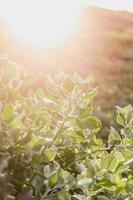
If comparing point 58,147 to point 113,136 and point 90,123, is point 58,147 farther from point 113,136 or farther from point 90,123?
point 113,136

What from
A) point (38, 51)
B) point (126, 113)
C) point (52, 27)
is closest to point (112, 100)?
point (38, 51)

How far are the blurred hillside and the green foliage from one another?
6879mm

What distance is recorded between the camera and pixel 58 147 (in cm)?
215

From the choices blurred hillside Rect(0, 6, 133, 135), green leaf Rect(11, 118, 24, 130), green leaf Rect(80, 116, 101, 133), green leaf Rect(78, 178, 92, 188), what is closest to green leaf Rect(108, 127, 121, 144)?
green leaf Rect(80, 116, 101, 133)

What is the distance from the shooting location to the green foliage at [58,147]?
1.89m

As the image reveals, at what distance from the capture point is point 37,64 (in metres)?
12.6

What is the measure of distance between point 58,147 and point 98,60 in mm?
12641

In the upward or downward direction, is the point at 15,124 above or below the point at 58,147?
above

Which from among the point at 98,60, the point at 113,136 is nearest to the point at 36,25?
the point at 98,60

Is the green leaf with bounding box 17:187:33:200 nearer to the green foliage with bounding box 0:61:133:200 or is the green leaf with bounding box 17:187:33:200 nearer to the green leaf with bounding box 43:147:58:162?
the green foliage with bounding box 0:61:133:200

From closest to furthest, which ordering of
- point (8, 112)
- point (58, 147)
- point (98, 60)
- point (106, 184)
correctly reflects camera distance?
point (8, 112) < point (106, 184) < point (58, 147) < point (98, 60)

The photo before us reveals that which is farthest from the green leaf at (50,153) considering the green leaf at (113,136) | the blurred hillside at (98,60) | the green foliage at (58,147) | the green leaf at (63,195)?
the blurred hillside at (98,60)

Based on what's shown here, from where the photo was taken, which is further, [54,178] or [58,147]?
[58,147]

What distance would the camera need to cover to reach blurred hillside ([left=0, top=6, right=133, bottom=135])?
455 inches
